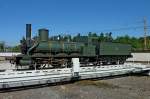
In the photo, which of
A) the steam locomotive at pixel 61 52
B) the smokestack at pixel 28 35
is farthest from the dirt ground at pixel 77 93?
the smokestack at pixel 28 35

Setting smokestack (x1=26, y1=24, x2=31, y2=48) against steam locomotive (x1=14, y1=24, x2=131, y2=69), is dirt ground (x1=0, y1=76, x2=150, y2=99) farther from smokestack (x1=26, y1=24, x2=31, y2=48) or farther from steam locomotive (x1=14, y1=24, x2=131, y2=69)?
smokestack (x1=26, y1=24, x2=31, y2=48)

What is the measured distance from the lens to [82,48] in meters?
23.7

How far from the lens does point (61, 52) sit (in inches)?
877

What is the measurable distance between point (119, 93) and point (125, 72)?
7230 millimetres

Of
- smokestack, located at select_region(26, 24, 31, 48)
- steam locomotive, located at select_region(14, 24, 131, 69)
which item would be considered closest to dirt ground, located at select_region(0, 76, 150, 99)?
steam locomotive, located at select_region(14, 24, 131, 69)

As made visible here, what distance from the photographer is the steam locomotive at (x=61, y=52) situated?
19.9 metres

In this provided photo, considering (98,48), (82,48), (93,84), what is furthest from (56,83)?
(98,48)

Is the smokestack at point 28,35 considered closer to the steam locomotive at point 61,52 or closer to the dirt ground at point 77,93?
the steam locomotive at point 61,52

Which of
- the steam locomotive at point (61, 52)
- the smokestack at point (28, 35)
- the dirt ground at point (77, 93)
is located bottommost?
the dirt ground at point (77, 93)

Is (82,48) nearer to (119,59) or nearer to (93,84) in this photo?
(119,59)

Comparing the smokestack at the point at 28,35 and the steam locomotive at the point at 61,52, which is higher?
the smokestack at the point at 28,35

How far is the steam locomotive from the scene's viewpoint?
1988 cm

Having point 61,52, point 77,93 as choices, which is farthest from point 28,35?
point 77,93

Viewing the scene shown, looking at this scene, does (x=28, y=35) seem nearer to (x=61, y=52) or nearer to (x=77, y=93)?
(x=61, y=52)
